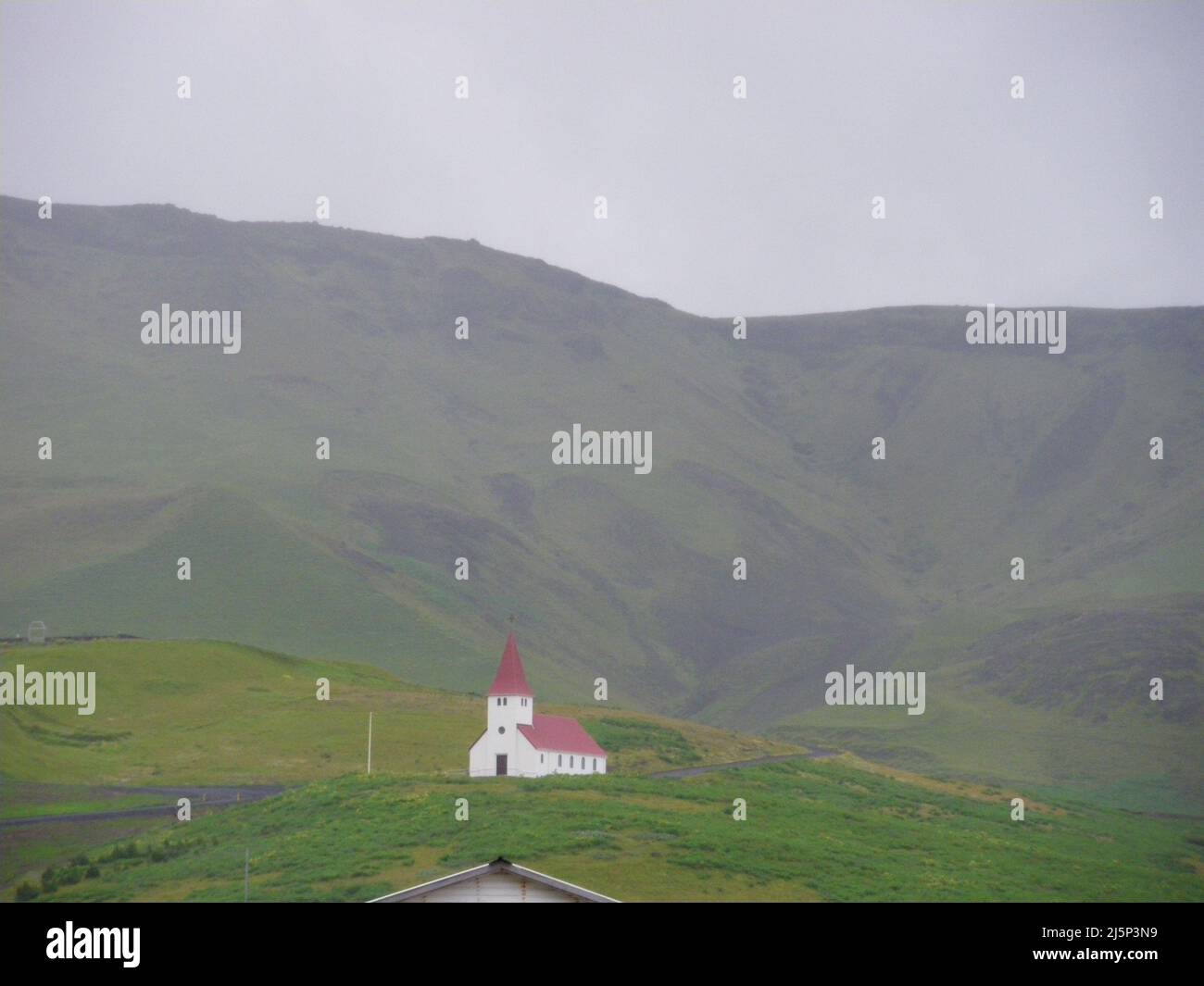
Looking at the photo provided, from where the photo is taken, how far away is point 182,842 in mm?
60031

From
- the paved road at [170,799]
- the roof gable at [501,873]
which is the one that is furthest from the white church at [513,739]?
the roof gable at [501,873]

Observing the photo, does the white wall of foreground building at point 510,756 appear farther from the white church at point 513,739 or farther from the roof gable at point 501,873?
the roof gable at point 501,873

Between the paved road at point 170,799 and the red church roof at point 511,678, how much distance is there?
37.8 ft

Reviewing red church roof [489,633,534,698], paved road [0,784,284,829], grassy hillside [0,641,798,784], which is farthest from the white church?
paved road [0,784,284,829]

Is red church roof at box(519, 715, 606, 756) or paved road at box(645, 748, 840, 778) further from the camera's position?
paved road at box(645, 748, 840, 778)

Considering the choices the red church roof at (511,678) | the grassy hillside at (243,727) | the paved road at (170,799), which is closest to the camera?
the red church roof at (511,678)

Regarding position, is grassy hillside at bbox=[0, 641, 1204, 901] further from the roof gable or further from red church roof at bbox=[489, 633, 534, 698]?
the roof gable

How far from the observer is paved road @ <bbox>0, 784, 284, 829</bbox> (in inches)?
2648

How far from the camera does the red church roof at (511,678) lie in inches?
2643
